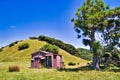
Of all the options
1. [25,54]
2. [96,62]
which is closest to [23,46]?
[25,54]

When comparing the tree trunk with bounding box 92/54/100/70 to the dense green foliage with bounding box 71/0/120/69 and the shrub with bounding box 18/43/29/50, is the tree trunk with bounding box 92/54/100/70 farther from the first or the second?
the shrub with bounding box 18/43/29/50

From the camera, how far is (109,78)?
35969 millimetres

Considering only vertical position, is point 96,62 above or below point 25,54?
below

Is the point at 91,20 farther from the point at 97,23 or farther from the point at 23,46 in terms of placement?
the point at 23,46

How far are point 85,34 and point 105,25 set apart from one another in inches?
169

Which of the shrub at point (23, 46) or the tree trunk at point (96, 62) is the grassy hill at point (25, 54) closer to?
the shrub at point (23, 46)

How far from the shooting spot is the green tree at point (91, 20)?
177ft

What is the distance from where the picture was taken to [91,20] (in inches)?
2128

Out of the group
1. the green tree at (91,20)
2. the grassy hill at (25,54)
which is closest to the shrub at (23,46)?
the grassy hill at (25,54)

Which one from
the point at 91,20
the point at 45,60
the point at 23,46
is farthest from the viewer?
the point at 23,46

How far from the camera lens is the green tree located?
53906 mm

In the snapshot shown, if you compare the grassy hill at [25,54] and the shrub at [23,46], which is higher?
the shrub at [23,46]

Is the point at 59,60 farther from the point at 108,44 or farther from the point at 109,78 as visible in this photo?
the point at 109,78

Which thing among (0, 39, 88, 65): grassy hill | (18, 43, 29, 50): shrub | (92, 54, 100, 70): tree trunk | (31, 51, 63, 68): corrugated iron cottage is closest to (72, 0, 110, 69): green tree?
(92, 54, 100, 70): tree trunk
